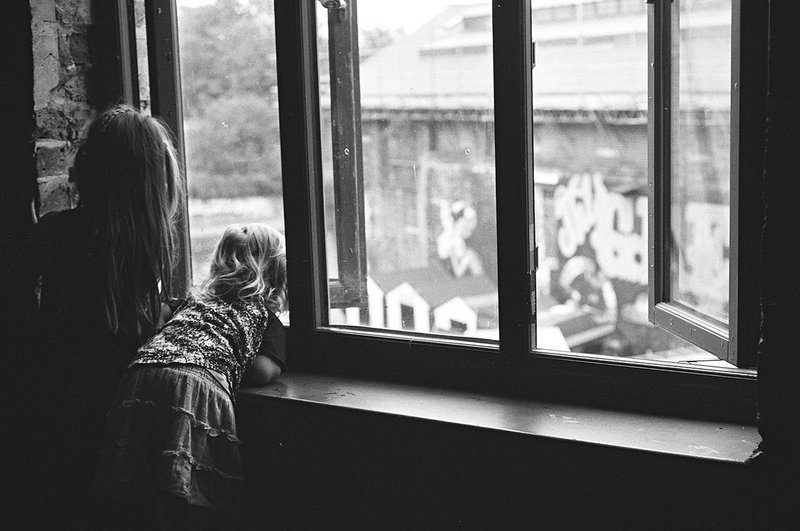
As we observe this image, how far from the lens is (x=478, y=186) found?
200 cm

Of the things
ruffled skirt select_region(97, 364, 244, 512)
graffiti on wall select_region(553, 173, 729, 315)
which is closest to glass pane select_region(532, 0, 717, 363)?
graffiti on wall select_region(553, 173, 729, 315)

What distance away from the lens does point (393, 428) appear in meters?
1.88

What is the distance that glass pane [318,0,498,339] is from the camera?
1.97 metres

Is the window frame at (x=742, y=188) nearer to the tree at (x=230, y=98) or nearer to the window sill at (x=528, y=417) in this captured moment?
the window sill at (x=528, y=417)

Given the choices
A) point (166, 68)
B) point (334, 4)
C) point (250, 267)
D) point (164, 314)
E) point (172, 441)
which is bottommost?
point (172, 441)

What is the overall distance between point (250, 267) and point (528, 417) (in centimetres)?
78

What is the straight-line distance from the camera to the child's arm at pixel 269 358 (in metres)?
2.09

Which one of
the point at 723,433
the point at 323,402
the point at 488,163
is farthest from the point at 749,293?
the point at 323,402

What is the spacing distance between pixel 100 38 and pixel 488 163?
1.17 m

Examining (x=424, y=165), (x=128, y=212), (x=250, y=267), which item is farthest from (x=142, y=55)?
(x=424, y=165)

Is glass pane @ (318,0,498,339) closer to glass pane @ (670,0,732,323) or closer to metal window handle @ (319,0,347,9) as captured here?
metal window handle @ (319,0,347,9)

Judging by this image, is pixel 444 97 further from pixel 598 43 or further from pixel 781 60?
pixel 781 60

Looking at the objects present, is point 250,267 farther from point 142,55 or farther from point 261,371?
point 142,55

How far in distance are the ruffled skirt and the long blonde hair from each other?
17cm
